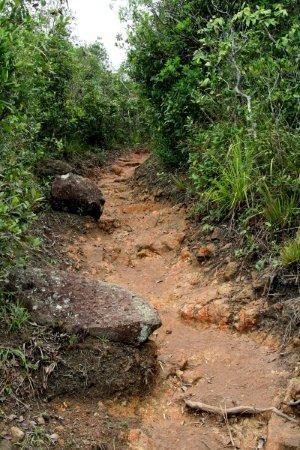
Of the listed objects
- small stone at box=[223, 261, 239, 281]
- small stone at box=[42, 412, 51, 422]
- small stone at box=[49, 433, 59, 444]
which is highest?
small stone at box=[42, 412, 51, 422]

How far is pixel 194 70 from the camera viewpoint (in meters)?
7.30

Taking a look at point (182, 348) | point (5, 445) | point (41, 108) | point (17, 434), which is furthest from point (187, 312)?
point (41, 108)

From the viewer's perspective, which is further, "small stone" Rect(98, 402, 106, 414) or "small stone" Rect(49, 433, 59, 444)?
"small stone" Rect(98, 402, 106, 414)

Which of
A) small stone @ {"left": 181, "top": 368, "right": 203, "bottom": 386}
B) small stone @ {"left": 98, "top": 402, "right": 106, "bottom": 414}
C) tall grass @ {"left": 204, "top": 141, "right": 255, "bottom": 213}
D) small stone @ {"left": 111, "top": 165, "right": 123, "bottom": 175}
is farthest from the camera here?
small stone @ {"left": 111, "top": 165, "right": 123, "bottom": 175}

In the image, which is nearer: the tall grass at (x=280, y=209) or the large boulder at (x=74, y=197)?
the tall grass at (x=280, y=209)

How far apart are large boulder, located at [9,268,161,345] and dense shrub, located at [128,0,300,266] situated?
178cm

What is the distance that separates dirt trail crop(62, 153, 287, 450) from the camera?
3.47 metres

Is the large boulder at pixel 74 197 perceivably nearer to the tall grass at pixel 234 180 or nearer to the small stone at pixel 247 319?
the tall grass at pixel 234 180

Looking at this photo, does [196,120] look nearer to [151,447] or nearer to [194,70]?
[194,70]

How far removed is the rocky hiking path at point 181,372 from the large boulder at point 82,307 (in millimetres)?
500

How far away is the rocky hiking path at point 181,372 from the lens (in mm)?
3367

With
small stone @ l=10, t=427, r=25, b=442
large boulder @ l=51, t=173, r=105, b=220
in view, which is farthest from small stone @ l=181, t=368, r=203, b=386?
large boulder @ l=51, t=173, r=105, b=220

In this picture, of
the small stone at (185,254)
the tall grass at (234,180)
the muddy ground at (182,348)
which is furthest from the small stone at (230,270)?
the small stone at (185,254)

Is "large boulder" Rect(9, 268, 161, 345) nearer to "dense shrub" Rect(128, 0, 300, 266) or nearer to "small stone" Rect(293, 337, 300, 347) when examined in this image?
"small stone" Rect(293, 337, 300, 347)
